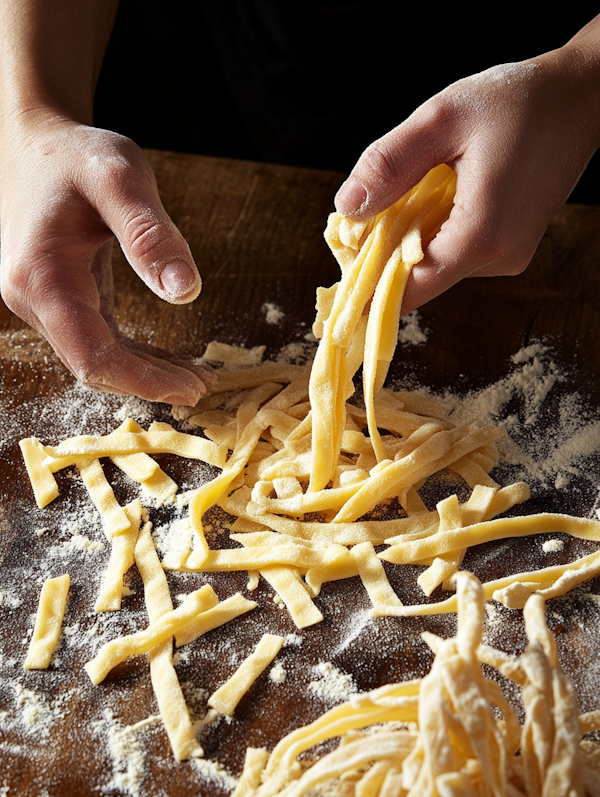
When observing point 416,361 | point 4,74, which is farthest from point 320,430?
point 4,74

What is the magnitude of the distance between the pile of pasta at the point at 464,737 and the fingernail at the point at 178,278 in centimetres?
95

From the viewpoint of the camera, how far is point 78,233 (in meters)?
1.97

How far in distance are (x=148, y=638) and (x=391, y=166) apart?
1158 millimetres

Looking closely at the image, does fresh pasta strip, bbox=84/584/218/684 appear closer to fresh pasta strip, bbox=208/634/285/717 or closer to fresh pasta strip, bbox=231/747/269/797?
fresh pasta strip, bbox=208/634/285/717

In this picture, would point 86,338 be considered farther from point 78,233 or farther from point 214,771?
point 214,771

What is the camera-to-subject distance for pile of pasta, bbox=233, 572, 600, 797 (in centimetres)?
112

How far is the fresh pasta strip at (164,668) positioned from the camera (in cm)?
143

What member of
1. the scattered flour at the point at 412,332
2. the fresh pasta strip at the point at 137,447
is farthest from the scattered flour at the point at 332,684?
the scattered flour at the point at 412,332

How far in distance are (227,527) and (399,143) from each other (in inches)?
39.9

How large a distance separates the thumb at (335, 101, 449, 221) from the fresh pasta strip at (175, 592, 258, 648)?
92cm

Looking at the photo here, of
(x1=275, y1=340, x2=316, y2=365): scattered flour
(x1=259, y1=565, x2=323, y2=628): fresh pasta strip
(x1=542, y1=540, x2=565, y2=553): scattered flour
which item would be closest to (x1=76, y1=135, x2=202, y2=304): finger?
(x1=275, y1=340, x2=316, y2=365): scattered flour

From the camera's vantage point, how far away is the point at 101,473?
6.46 ft

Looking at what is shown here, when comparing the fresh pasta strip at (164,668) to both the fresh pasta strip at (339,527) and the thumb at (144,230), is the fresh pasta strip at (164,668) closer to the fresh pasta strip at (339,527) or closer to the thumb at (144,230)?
the fresh pasta strip at (339,527)

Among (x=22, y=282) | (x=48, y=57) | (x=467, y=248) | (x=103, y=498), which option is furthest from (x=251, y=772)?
(x=48, y=57)
